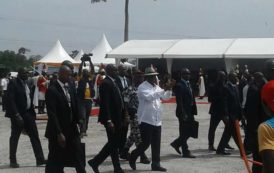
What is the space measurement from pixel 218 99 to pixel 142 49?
28092 millimetres

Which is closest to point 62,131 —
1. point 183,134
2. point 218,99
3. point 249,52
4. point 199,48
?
point 183,134

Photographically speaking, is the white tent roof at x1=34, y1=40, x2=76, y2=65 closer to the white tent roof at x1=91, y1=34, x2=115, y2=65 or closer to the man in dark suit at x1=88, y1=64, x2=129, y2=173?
the white tent roof at x1=91, y1=34, x2=115, y2=65

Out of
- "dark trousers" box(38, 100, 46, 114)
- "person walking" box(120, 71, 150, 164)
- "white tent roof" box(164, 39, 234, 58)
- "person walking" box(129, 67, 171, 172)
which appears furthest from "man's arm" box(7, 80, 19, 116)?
"white tent roof" box(164, 39, 234, 58)

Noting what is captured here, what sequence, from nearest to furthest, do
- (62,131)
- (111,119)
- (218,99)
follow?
(62,131) → (111,119) → (218,99)

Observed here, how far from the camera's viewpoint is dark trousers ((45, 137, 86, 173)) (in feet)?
25.1

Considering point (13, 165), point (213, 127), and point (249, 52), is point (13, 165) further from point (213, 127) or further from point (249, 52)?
point (249, 52)

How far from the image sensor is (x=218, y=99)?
12164 mm

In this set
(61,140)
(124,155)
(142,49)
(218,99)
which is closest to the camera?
(61,140)

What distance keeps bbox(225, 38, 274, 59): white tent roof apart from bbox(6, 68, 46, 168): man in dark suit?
25.5 m

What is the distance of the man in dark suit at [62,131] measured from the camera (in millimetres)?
7609

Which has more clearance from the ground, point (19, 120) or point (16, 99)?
point (16, 99)

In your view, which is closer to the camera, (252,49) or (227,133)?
(227,133)

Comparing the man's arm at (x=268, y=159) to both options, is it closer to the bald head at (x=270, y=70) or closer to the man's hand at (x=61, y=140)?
the bald head at (x=270, y=70)

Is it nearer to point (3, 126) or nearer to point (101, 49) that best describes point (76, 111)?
point (3, 126)
